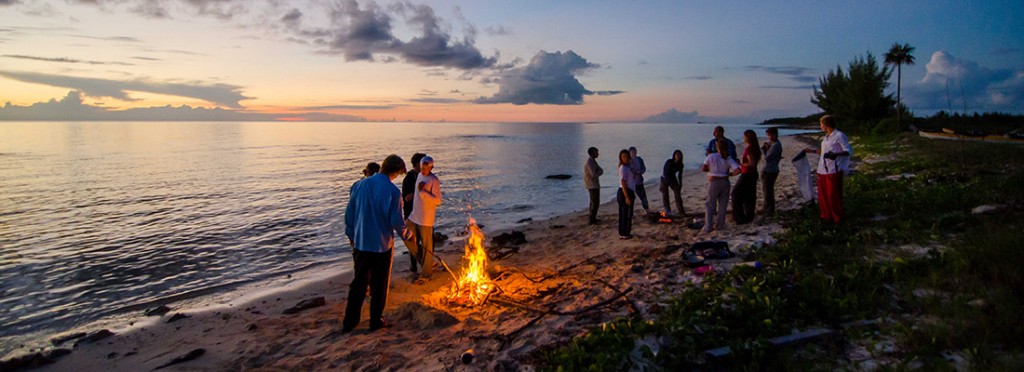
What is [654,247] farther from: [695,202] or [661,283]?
[695,202]

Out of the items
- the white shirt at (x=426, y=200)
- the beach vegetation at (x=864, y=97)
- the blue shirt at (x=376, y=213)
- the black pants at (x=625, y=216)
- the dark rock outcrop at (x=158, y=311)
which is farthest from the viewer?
the beach vegetation at (x=864, y=97)

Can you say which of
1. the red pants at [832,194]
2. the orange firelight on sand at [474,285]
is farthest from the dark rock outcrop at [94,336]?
the red pants at [832,194]

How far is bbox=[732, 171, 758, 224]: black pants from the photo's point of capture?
31.9ft

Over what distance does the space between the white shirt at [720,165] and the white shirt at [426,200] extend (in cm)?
525

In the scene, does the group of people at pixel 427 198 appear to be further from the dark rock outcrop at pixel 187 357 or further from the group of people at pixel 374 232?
the dark rock outcrop at pixel 187 357

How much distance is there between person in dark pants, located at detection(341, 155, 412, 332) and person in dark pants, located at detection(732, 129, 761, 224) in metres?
7.08

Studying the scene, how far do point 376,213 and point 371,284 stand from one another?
97 centimetres

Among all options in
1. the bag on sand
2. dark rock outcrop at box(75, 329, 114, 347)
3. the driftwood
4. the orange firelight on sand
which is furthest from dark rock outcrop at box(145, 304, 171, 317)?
the bag on sand

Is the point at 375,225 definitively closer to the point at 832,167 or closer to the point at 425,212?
the point at 425,212

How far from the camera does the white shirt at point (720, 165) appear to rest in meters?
9.13

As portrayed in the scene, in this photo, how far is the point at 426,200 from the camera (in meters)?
8.00

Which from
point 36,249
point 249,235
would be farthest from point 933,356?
point 36,249

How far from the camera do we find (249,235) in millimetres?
15164

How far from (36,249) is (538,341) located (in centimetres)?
1621
